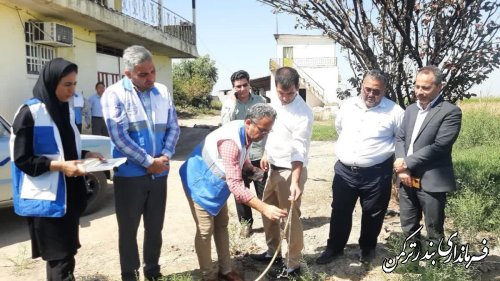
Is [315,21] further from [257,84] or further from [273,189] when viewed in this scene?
[257,84]

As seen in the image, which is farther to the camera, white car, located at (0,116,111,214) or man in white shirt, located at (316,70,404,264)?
white car, located at (0,116,111,214)

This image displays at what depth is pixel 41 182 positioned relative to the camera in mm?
2734

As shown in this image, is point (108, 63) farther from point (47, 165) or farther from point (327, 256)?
point (47, 165)

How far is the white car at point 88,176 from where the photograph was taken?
15.4 feet

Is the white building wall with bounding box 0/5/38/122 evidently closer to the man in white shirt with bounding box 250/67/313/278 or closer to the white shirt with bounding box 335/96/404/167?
the man in white shirt with bounding box 250/67/313/278

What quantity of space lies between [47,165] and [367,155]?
7.90 feet

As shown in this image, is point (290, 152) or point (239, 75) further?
point (239, 75)

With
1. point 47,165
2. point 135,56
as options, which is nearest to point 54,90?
point 47,165

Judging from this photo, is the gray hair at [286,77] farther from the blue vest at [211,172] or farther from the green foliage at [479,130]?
the green foliage at [479,130]

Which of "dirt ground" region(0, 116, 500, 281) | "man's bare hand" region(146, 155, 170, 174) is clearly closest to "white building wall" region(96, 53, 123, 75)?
"dirt ground" region(0, 116, 500, 281)

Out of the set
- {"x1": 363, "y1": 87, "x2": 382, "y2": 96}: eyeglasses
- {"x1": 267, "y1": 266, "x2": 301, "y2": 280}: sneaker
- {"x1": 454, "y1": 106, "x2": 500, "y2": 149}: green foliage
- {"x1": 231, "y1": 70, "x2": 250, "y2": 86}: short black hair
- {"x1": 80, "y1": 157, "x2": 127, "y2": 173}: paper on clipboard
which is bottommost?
{"x1": 267, "y1": 266, "x2": 301, "y2": 280}: sneaker

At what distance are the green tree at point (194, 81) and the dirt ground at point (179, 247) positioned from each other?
79.7 feet

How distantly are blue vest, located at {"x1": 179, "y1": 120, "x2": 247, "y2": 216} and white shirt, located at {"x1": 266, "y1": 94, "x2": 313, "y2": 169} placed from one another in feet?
1.78

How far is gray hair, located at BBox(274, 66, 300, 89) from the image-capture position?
3.44m
